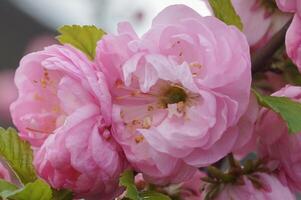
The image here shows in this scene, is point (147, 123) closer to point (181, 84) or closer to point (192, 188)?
point (181, 84)

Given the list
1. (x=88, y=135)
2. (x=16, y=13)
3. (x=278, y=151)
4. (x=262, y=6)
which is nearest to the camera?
(x=88, y=135)

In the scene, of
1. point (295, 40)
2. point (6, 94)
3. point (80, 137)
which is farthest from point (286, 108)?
point (6, 94)

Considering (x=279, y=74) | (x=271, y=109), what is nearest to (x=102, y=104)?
(x=271, y=109)

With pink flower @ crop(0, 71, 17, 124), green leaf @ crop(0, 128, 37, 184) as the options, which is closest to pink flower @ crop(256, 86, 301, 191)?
green leaf @ crop(0, 128, 37, 184)

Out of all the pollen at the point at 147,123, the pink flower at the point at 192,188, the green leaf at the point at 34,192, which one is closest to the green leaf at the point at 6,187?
the green leaf at the point at 34,192

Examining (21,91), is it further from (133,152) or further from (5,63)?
(5,63)

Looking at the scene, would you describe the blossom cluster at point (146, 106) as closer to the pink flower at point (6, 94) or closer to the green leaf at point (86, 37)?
the green leaf at point (86, 37)
